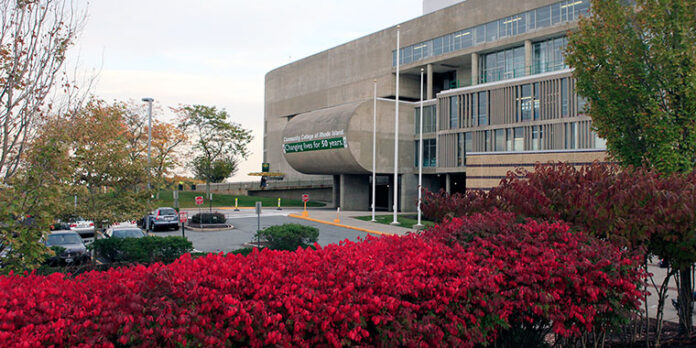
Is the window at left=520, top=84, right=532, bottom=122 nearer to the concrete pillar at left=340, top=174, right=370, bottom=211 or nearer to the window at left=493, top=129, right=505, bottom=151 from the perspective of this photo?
the window at left=493, top=129, right=505, bottom=151

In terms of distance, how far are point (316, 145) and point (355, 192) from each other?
6947 millimetres

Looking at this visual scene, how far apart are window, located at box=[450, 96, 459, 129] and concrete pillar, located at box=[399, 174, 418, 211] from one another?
682 cm

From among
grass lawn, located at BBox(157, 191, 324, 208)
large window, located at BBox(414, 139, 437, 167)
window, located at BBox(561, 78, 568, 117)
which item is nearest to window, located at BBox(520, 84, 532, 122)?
window, located at BBox(561, 78, 568, 117)

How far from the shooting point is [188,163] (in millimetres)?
54781

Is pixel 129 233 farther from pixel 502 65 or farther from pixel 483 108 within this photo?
pixel 502 65

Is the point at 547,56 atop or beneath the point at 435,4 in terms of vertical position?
beneath

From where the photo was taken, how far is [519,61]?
45.5 meters

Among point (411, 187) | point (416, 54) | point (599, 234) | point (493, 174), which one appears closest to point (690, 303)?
point (599, 234)

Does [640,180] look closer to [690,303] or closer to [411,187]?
[690,303]

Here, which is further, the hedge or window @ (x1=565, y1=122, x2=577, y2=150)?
window @ (x1=565, y1=122, x2=577, y2=150)

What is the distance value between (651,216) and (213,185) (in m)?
78.8

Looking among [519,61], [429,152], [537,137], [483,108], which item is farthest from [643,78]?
[429,152]

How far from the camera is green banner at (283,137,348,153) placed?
47.1m

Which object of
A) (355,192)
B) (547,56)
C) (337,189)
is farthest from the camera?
(337,189)
